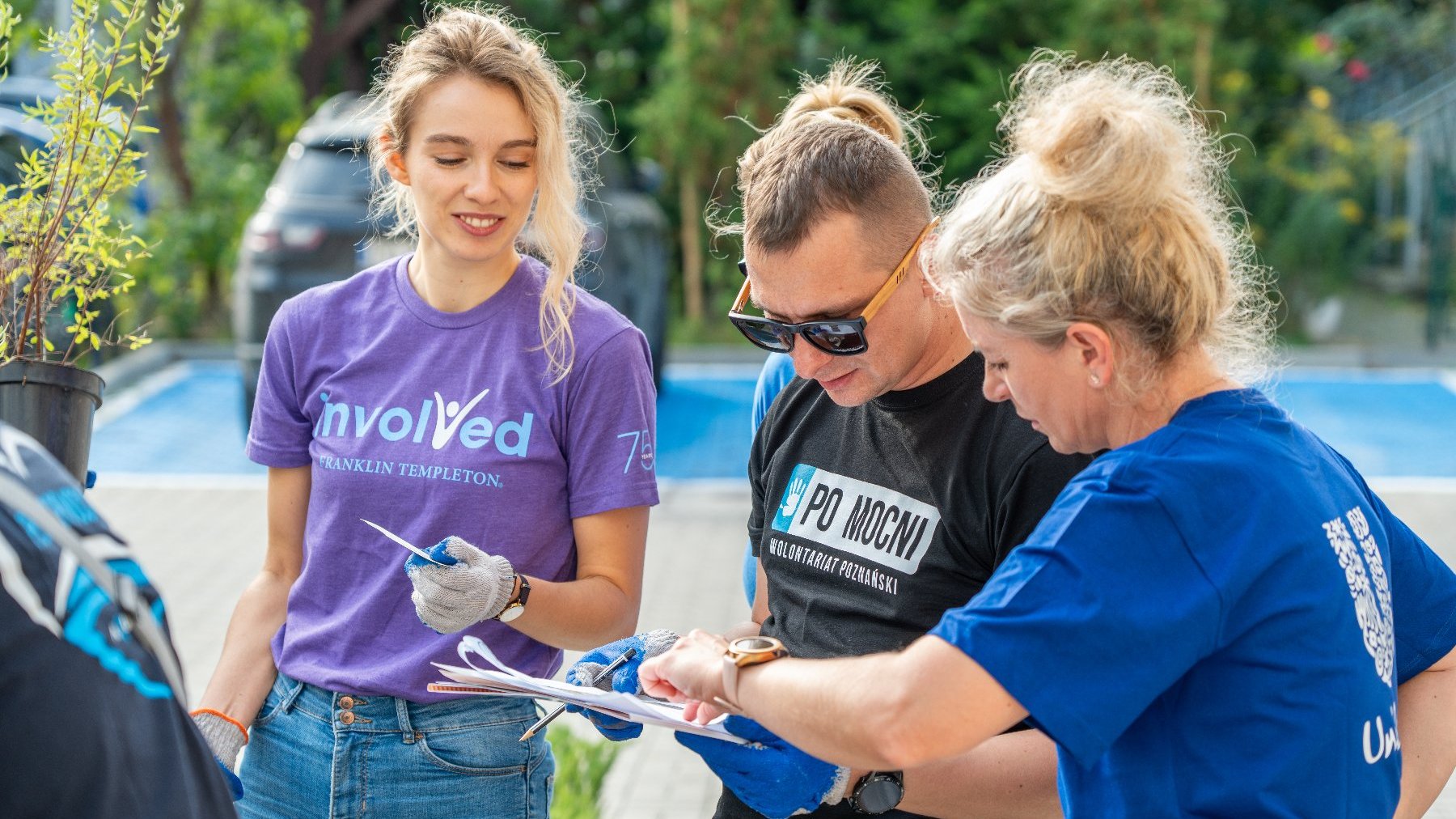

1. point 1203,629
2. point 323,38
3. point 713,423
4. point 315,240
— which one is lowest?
point 713,423

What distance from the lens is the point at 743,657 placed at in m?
1.61

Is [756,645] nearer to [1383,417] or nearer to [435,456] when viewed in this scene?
[435,456]

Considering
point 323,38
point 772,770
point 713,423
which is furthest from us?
point 323,38

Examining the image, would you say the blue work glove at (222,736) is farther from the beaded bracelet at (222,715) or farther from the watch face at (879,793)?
the watch face at (879,793)

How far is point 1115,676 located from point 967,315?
428mm

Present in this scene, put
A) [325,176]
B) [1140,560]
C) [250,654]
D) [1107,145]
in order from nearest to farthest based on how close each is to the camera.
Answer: [1140,560]
[1107,145]
[250,654]
[325,176]

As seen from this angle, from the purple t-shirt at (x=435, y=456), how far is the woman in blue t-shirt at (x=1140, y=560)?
0.63 metres

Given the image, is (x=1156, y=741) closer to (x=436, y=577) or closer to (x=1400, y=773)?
(x=1400, y=773)

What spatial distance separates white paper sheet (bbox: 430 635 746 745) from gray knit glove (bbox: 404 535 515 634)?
7 cm

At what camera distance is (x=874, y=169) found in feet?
6.65

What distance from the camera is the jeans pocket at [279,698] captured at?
7.49 ft

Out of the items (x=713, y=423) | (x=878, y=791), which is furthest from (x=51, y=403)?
(x=713, y=423)

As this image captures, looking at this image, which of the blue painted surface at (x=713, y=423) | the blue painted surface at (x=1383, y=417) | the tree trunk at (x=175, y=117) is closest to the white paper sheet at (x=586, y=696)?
the blue painted surface at (x=713, y=423)

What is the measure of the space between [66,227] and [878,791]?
4.55 ft
